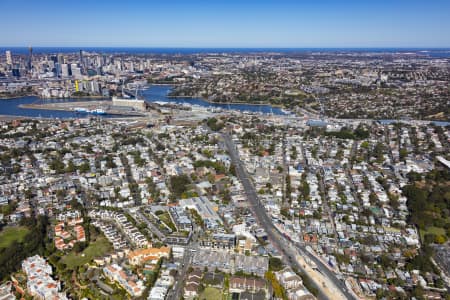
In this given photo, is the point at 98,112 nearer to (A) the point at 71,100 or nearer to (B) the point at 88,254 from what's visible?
(A) the point at 71,100

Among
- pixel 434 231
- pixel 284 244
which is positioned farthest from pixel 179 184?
pixel 434 231

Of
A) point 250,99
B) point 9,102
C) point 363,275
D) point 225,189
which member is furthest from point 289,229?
point 9,102

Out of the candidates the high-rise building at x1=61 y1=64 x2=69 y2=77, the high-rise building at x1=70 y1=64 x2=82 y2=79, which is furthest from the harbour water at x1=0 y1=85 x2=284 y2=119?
the high-rise building at x1=61 y1=64 x2=69 y2=77

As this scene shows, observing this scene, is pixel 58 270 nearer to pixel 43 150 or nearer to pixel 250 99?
pixel 43 150

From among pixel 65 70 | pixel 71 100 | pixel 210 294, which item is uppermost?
pixel 65 70

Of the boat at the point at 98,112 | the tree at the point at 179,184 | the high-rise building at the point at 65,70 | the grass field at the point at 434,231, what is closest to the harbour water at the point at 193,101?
the boat at the point at 98,112

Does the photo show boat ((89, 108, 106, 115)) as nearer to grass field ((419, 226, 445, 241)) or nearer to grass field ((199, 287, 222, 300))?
grass field ((199, 287, 222, 300))

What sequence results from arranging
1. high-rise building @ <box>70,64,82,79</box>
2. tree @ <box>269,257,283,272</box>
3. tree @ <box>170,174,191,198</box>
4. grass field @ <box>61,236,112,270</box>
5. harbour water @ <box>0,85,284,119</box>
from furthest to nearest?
high-rise building @ <box>70,64,82,79</box>
harbour water @ <box>0,85,284,119</box>
tree @ <box>170,174,191,198</box>
grass field @ <box>61,236,112,270</box>
tree @ <box>269,257,283,272</box>
